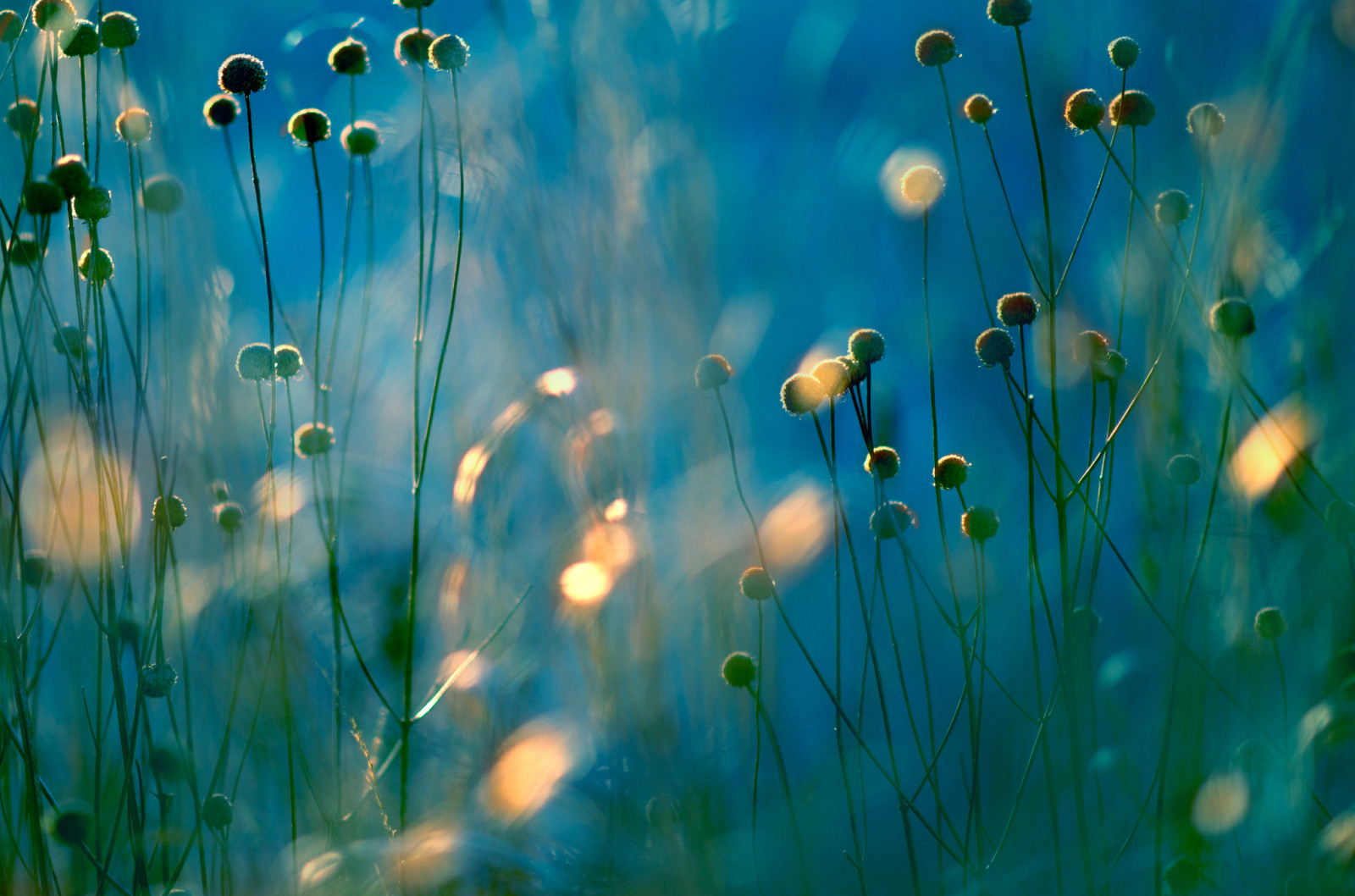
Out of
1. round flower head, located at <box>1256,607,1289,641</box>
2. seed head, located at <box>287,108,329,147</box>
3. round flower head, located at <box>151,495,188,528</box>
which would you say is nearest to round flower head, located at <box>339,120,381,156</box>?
seed head, located at <box>287,108,329,147</box>

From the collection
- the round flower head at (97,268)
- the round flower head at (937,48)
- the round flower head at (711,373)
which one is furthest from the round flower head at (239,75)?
the round flower head at (937,48)

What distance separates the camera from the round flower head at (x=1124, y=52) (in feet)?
2.24

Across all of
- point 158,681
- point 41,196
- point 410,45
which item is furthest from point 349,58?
point 158,681

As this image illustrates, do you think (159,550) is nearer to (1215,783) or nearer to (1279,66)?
(1215,783)

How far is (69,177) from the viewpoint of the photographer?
57cm

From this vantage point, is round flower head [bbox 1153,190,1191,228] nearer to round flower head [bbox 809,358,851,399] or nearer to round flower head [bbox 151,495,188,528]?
round flower head [bbox 809,358,851,399]

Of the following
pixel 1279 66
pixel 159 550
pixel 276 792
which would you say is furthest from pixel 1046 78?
pixel 276 792

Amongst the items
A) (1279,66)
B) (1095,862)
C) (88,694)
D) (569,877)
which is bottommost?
(1095,862)

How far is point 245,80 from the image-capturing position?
2.20ft

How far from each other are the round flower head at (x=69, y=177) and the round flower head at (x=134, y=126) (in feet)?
0.29

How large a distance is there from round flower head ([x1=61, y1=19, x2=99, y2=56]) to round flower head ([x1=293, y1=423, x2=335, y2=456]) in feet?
0.97

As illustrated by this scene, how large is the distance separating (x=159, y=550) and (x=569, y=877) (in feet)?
1.23

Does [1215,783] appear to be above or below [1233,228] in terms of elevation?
below

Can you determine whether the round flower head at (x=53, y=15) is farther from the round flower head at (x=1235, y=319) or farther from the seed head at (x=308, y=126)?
the round flower head at (x=1235, y=319)
